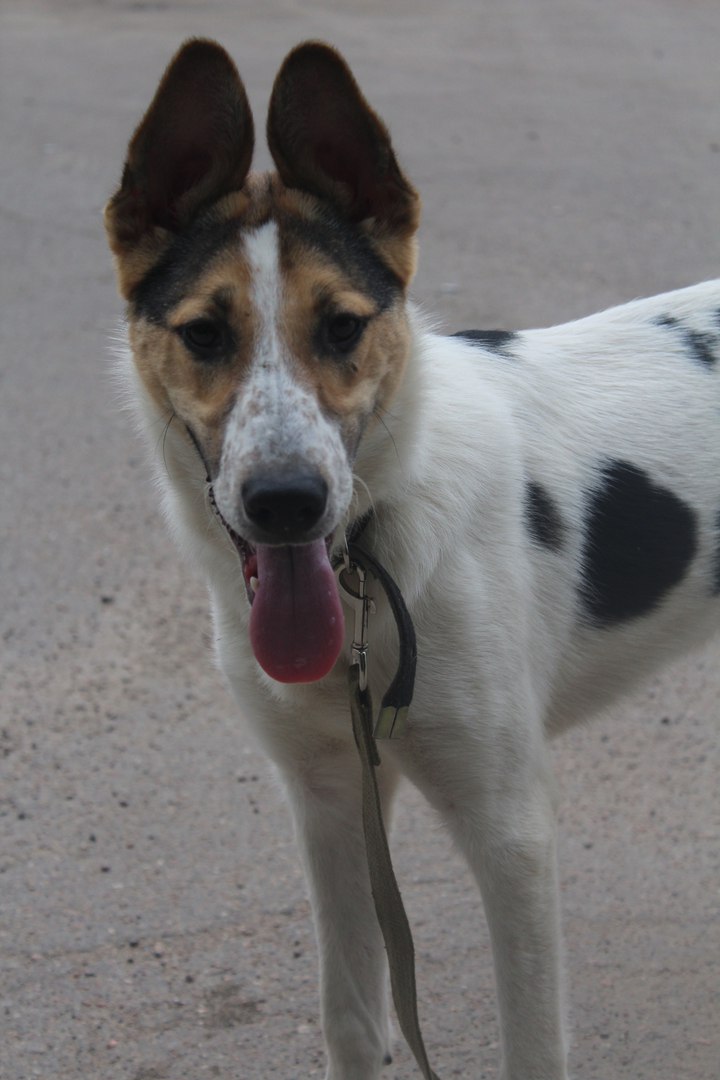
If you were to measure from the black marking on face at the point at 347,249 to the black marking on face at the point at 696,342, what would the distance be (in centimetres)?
86

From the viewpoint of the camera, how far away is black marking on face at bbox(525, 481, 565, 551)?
2.96 metres

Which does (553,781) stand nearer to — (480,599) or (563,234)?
(480,599)

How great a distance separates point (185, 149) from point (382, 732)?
3.95ft

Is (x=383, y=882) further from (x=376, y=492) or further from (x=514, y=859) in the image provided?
(x=376, y=492)

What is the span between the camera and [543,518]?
117 inches

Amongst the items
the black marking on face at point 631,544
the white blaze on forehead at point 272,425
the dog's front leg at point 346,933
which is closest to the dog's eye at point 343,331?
the white blaze on forehead at point 272,425

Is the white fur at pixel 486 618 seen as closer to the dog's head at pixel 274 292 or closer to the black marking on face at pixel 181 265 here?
the dog's head at pixel 274 292

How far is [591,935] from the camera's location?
3.59 meters

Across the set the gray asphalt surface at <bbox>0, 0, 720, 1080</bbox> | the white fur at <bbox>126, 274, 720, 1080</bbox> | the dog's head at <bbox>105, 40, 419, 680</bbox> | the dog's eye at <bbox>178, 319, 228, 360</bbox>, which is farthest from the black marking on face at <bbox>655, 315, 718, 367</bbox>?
the gray asphalt surface at <bbox>0, 0, 720, 1080</bbox>

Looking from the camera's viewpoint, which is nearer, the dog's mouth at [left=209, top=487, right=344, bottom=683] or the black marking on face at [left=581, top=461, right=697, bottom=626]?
the dog's mouth at [left=209, top=487, right=344, bottom=683]

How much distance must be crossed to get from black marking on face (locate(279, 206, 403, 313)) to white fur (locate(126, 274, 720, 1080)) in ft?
0.39

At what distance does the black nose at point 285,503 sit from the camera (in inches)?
93.3

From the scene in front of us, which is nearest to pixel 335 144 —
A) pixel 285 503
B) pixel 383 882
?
pixel 285 503

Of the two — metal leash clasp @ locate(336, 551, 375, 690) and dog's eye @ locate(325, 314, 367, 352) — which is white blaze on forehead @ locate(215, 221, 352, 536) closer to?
dog's eye @ locate(325, 314, 367, 352)
